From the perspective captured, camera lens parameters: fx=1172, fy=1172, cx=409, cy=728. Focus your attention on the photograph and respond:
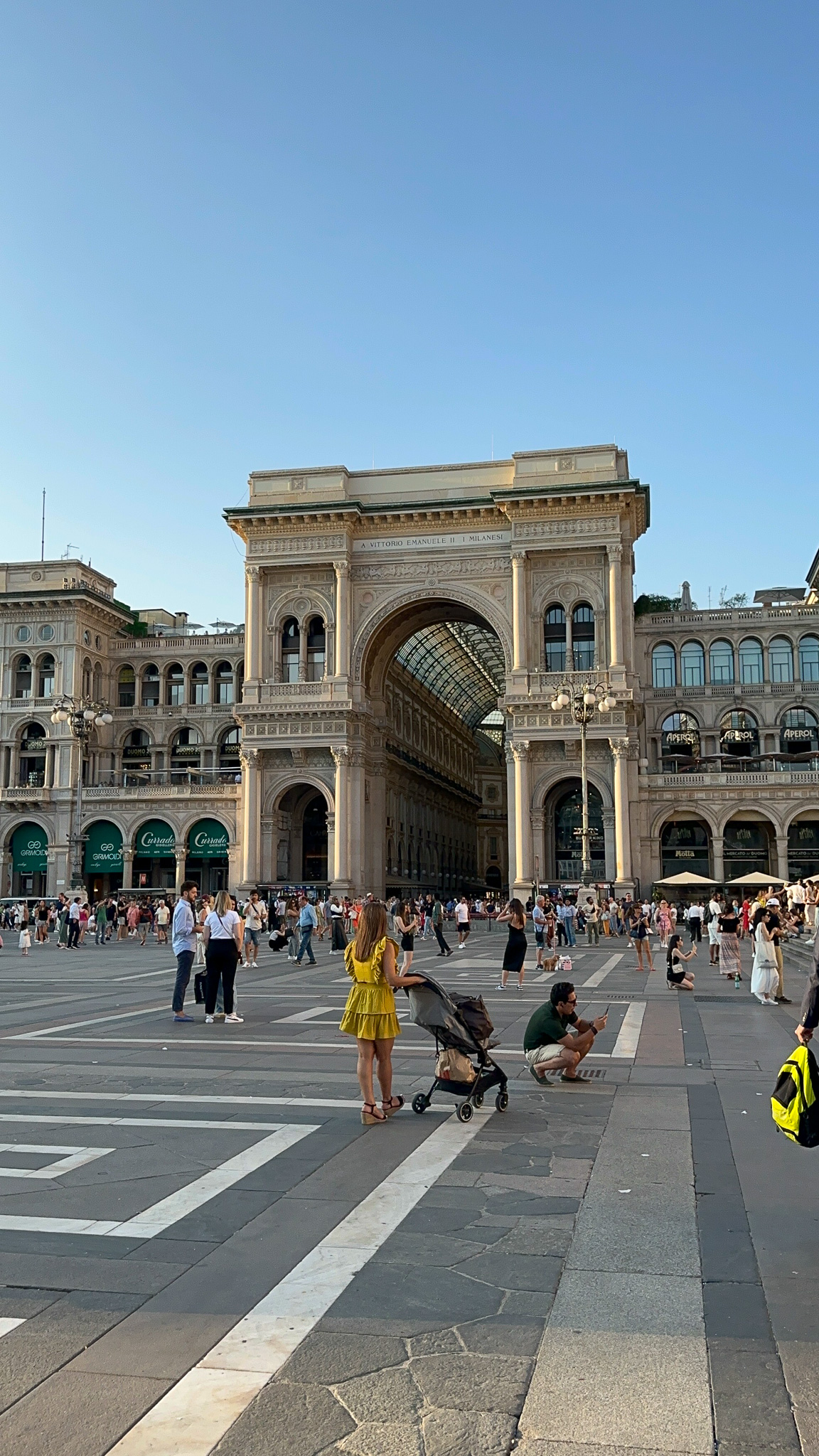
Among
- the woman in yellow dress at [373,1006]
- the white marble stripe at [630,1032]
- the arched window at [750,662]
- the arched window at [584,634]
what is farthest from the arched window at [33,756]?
the woman in yellow dress at [373,1006]

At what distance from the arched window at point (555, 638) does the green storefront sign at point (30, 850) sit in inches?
1212

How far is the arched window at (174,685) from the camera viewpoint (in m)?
76.0

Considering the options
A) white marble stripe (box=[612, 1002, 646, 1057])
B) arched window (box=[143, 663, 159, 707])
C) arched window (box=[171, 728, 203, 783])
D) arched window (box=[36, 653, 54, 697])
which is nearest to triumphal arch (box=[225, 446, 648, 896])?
arched window (box=[171, 728, 203, 783])

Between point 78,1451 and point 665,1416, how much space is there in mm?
1962

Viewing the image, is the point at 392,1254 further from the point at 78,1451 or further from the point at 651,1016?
the point at 651,1016

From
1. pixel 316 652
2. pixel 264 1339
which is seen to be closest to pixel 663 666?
pixel 316 652

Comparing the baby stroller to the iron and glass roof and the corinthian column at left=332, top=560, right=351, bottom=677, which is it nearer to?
the corinthian column at left=332, top=560, right=351, bottom=677

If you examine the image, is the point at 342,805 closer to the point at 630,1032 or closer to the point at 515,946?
the point at 515,946

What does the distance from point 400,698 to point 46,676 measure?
21.7 metres

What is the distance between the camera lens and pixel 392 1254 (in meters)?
5.70

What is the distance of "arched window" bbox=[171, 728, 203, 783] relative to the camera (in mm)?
74750

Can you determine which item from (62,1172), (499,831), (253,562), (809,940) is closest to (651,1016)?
(62,1172)

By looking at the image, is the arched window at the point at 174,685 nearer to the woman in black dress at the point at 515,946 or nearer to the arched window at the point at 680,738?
the arched window at the point at 680,738

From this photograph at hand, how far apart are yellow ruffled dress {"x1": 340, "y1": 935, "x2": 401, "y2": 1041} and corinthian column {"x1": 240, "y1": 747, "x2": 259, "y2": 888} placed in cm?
5099
